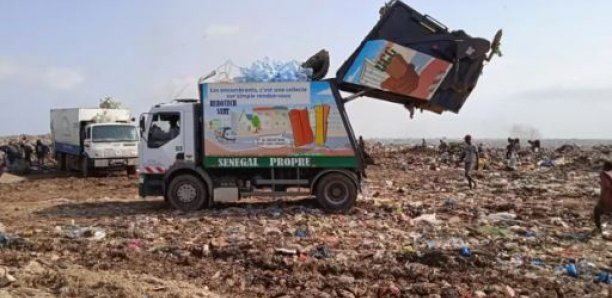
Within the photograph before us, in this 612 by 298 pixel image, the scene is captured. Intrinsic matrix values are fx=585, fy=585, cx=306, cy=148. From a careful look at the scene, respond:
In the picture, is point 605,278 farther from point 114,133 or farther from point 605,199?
point 114,133

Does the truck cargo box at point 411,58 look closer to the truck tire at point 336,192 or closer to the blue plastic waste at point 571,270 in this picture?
the truck tire at point 336,192

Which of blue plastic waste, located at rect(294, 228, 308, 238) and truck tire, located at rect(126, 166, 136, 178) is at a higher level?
truck tire, located at rect(126, 166, 136, 178)

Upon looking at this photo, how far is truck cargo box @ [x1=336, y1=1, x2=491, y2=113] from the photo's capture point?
11.6 m

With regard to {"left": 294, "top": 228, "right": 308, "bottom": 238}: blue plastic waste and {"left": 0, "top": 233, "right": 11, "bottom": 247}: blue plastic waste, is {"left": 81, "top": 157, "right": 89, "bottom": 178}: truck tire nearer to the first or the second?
{"left": 0, "top": 233, "right": 11, "bottom": 247}: blue plastic waste

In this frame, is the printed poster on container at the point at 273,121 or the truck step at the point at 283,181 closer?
the printed poster on container at the point at 273,121

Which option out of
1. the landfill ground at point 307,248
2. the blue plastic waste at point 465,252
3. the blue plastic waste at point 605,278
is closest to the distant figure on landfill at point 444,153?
the landfill ground at point 307,248

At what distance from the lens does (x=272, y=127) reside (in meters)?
11.5

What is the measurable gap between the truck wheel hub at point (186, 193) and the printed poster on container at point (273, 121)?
32.8 inches

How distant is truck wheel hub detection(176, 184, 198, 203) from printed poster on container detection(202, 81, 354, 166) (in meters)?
0.83

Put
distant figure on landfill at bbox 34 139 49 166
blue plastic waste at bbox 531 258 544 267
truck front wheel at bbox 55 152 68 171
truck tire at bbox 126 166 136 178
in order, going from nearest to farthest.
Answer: blue plastic waste at bbox 531 258 544 267 < truck tire at bbox 126 166 136 178 < truck front wheel at bbox 55 152 68 171 < distant figure on landfill at bbox 34 139 49 166

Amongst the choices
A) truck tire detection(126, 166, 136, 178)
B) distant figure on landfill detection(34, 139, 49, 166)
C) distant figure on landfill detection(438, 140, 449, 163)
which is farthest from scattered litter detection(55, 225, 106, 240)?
distant figure on landfill detection(438, 140, 449, 163)

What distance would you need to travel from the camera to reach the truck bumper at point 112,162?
20016 millimetres

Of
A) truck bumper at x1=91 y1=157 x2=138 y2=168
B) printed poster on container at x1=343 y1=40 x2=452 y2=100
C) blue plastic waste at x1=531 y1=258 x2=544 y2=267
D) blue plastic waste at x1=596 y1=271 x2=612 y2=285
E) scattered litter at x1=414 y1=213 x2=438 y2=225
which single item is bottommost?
blue plastic waste at x1=596 y1=271 x2=612 y2=285

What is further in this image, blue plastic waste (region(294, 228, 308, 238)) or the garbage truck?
the garbage truck
